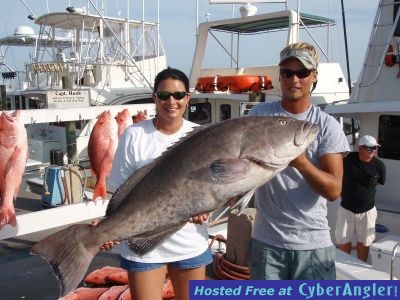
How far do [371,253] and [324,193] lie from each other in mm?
3876

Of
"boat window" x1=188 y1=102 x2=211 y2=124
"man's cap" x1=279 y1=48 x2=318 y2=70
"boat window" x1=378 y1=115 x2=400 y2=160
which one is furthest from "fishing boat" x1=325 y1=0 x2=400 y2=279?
"boat window" x1=188 y1=102 x2=211 y2=124

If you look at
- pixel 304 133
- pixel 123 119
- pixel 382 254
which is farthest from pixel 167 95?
pixel 382 254

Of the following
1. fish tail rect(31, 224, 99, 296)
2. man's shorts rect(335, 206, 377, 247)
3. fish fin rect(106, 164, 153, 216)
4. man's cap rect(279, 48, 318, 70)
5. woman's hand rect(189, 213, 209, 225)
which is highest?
man's cap rect(279, 48, 318, 70)

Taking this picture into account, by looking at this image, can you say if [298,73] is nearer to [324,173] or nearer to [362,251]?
[324,173]

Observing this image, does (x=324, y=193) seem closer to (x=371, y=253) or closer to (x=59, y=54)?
(x=371, y=253)

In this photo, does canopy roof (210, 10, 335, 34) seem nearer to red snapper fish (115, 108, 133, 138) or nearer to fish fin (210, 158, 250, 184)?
red snapper fish (115, 108, 133, 138)

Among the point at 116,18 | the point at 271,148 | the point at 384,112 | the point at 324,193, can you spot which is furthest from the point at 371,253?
the point at 116,18

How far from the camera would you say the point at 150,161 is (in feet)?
8.25

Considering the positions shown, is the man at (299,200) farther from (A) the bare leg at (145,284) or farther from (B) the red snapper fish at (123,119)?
(B) the red snapper fish at (123,119)

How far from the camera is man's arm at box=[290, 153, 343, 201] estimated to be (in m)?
2.12

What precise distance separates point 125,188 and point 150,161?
258 mm

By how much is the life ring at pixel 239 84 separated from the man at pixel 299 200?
28.4ft

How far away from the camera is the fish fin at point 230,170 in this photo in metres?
1.97

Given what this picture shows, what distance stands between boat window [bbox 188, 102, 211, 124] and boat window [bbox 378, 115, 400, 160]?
18.9 feet
